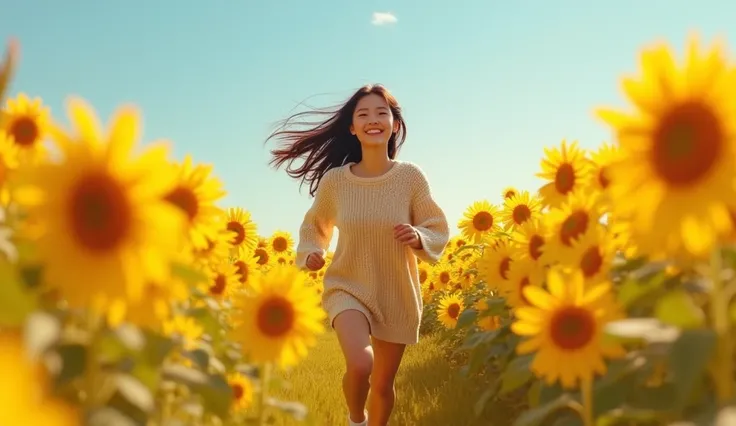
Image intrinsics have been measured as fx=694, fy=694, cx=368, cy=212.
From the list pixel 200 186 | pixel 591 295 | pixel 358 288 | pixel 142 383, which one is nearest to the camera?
pixel 142 383

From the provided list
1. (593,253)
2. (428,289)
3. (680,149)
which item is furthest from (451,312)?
(680,149)

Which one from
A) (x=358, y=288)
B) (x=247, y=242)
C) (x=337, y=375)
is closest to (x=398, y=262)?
(x=358, y=288)

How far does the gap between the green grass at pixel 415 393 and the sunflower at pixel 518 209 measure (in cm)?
148

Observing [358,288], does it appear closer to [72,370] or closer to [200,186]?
[200,186]

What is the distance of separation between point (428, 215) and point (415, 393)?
1.87 meters

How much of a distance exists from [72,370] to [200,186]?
1.03m

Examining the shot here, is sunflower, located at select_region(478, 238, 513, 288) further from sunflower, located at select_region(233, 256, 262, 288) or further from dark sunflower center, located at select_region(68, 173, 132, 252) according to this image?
dark sunflower center, located at select_region(68, 173, 132, 252)

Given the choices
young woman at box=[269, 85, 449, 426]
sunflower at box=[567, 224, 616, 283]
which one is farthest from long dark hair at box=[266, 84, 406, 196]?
sunflower at box=[567, 224, 616, 283]

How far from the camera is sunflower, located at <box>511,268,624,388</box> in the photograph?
1976mm

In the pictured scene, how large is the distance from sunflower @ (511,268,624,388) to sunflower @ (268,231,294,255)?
7.17m

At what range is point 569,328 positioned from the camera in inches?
79.6

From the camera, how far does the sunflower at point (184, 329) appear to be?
6.54ft

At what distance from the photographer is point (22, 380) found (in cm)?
87

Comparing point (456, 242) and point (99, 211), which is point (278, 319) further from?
point (456, 242)
